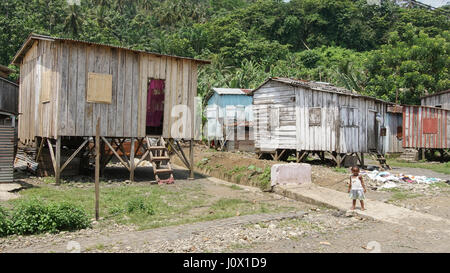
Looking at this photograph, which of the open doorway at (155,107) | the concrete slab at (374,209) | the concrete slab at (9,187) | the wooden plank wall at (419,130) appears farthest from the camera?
the wooden plank wall at (419,130)

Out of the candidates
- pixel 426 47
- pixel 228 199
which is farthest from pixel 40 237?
pixel 426 47

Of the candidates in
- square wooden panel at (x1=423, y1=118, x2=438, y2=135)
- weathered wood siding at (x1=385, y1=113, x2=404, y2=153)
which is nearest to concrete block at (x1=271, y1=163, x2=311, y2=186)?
square wooden panel at (x1=423, y1=118, x2=438, y2=135)

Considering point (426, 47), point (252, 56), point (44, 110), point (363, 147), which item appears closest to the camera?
point (44, 110)

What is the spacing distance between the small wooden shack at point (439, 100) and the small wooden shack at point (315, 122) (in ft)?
28.6

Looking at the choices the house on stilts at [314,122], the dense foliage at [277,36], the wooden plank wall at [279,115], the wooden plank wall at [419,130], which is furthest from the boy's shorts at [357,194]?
the dense foliage at [277,36]

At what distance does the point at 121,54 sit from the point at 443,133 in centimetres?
2059

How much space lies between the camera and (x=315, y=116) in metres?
18.8

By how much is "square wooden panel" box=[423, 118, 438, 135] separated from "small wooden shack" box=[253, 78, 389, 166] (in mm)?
5316

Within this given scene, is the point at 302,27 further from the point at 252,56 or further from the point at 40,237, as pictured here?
the point at 40,237

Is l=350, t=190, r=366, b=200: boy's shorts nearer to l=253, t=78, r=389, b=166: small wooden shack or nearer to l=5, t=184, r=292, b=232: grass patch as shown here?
l=5, t=184, r=292, b=232: grass patch

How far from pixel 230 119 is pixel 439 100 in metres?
14.5

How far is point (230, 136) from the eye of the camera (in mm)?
26812

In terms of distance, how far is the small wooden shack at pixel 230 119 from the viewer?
26.7 m

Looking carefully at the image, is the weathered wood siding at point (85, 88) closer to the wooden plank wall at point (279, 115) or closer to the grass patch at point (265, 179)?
the grass patch at point (265, 179)
